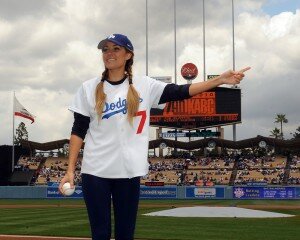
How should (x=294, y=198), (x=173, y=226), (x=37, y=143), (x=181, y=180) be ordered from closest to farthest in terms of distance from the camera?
1. (x=173, y=226)
2. (x=294, y=198)
3. (x=181, y=180)
4. (x=37, y=143)

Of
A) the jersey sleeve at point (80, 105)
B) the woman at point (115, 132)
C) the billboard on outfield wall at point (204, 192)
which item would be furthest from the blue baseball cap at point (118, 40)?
the billboard on outfield wall at point (204, 192)

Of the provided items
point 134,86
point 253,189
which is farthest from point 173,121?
point 134,86

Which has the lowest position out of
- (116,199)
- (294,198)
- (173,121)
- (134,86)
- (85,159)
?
(294,198)

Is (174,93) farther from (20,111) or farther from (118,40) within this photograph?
(20,111)

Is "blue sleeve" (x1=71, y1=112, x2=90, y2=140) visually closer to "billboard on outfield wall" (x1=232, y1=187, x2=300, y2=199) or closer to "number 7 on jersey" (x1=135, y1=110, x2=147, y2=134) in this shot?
"number 7 on jersey" (x1=135, y1=110, x2=147, y2=134)

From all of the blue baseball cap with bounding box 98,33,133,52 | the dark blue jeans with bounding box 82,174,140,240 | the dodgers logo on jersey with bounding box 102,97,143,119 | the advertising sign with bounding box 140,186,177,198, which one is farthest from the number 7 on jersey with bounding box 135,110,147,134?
the advertising sign with bounding box 140,186,177,198

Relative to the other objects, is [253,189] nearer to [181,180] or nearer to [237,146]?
[181,180]

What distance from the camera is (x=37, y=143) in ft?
192

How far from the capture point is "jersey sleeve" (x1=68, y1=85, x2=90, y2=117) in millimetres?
4211

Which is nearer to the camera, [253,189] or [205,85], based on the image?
[205,85]

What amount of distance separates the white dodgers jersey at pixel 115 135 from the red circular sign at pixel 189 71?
1913 inches

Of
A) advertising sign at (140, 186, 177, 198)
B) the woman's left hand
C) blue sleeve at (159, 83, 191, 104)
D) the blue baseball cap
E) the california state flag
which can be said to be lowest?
advertising sign at (140, 186, 177, 198)

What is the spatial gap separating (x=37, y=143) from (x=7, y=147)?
9.65 m

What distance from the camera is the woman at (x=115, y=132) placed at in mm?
4059
